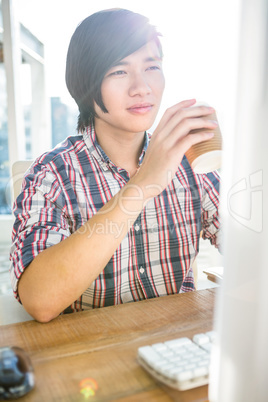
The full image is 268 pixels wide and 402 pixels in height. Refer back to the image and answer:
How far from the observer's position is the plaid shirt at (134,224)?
2.99ft

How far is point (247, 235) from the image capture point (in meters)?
0.30

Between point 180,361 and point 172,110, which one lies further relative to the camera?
point 172,110

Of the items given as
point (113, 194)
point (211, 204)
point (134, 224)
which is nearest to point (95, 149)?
point (113, 194)

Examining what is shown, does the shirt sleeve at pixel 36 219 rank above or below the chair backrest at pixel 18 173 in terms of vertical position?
below

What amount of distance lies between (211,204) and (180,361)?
751mm

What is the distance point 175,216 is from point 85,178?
321 millimetres

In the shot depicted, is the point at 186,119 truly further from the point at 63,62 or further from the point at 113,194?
the point at 63,62

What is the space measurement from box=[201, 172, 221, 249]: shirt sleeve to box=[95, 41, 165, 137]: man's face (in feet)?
1.04

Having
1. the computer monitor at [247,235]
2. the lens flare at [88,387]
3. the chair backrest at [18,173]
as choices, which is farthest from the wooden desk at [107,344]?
the chair backrest at [18,173]

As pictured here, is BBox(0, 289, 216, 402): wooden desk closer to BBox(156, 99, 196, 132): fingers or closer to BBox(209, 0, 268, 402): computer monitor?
BBox(209, 0, 268, 402): computer monitor

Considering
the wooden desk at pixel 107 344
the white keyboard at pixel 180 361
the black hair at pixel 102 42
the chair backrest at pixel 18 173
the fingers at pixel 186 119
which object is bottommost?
the wooden desk at pixel 107 344

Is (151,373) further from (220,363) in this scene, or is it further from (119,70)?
(119,70)

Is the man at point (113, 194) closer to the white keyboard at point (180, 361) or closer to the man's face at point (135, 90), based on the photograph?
the man's face at point (135, 90)

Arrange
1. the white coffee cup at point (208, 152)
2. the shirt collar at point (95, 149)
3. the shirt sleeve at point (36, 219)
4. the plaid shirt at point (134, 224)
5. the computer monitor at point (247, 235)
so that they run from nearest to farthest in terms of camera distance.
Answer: the computer monitor at point (247, 235) → the white coffee cup at point (208, 152) → the shirt sleeve at point (36, 219) → the plaid shirt at point (134, 224) → the shirt collar at point (95, 149)
